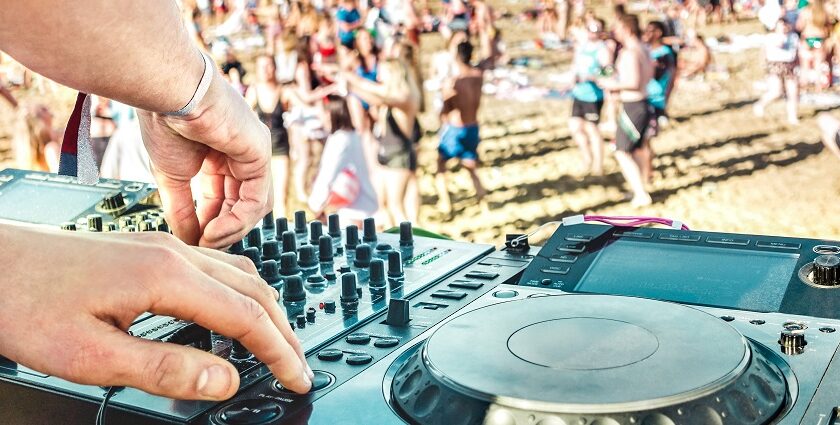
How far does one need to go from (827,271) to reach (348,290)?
76cm

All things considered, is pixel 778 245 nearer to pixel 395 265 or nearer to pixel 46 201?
pixel 395 265

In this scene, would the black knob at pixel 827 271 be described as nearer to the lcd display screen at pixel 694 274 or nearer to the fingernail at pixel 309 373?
the lcd display screen at pixel 694 274

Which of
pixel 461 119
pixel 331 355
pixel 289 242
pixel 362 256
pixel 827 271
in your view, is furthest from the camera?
pixel 461 119

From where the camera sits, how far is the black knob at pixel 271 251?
1854mm

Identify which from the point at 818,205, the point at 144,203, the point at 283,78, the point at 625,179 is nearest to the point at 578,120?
the point at 625,179

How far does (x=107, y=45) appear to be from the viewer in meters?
1.15

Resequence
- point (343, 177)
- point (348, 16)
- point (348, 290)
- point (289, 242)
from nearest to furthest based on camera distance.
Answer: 1. point (348, 290)
2. point (289, 242)
3. point (343, 177)
4. point (348, 16)

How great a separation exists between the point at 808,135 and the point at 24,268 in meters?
11.4

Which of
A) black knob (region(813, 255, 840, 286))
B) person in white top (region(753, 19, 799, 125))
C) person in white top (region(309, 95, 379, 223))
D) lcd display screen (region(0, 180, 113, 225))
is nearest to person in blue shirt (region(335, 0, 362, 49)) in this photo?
person in white top (region(309, 95, 379, 223))

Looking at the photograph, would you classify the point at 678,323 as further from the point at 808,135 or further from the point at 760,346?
the point at 808,135

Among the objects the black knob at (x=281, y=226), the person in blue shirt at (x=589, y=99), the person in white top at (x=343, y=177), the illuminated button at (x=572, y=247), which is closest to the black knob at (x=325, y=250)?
the black knob at (x=281, y=226)

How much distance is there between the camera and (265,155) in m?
1.60

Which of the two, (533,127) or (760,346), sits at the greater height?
(760,346)

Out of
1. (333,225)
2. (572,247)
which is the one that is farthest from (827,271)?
(333,225)
